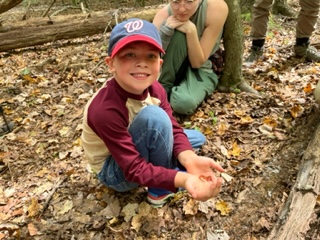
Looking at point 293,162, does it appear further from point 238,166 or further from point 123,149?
point 123,149

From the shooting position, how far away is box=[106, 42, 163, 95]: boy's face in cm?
179

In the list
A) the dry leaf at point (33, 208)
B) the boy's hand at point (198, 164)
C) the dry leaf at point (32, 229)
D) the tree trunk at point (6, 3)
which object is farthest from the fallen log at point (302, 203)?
the tree trunk at point (6, 3)

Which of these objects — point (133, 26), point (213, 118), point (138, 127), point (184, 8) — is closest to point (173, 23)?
point (184, 8)

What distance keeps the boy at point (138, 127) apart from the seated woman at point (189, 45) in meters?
1.03

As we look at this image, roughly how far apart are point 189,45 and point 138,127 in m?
1.38

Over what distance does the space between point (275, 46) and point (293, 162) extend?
119 inches

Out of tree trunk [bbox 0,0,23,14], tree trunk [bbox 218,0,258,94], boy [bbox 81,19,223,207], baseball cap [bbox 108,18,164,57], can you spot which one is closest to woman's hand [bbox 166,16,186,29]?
tree trunk [bbox 218,0,258,94]

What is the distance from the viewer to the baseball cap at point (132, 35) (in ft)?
5.65

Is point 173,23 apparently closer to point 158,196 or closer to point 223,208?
point 158,196

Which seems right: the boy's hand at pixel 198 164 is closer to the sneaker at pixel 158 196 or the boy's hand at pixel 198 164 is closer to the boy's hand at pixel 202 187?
the boy's hand at pixel 202 187

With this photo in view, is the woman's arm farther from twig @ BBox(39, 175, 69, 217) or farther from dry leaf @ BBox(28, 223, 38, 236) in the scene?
dry leaf @ BBox(28, 223, 38, 236)

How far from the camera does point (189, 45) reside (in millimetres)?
3039

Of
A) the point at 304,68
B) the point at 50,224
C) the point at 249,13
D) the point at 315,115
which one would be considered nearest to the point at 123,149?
the point at 50,224

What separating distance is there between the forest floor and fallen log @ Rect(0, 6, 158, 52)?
0.85 m
